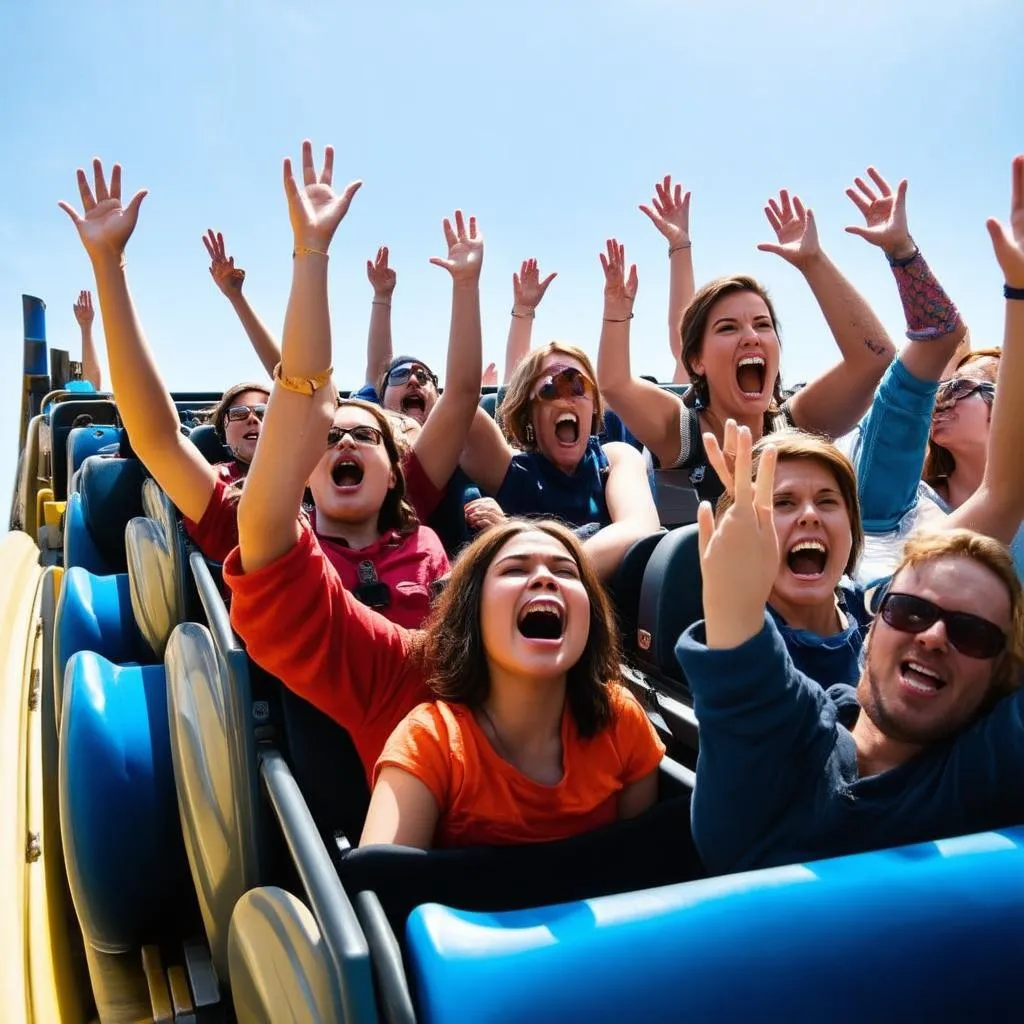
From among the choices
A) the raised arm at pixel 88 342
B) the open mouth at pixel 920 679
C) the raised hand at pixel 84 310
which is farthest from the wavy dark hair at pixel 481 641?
the raised hand at pixel 84 310

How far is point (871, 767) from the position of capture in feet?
3.69

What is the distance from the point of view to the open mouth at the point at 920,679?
107 centimetres

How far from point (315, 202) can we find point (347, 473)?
555mm

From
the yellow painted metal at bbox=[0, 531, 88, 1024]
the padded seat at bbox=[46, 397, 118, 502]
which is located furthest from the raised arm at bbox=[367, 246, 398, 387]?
the yellow painted metal at bbox=[0, 531, 88, 1024]

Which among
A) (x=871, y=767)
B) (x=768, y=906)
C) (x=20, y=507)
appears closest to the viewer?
(x=768, y=906)

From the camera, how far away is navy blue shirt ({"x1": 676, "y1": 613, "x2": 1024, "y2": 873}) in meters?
1.00

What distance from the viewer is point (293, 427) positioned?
1320 mm

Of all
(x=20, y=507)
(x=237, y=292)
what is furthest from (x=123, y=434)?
(x=20, y=507)

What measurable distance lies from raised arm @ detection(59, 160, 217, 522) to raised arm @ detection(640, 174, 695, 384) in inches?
72.9

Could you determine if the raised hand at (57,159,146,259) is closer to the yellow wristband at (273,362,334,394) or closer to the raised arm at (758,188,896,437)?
the yellow wristband at (273,362,334,394)

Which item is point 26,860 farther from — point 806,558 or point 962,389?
point 962,389

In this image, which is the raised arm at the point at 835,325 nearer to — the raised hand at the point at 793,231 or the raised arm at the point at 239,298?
the raised hand at the point at 793,231

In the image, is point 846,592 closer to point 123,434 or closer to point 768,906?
point 768,906

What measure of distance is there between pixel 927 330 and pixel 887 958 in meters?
1.21
